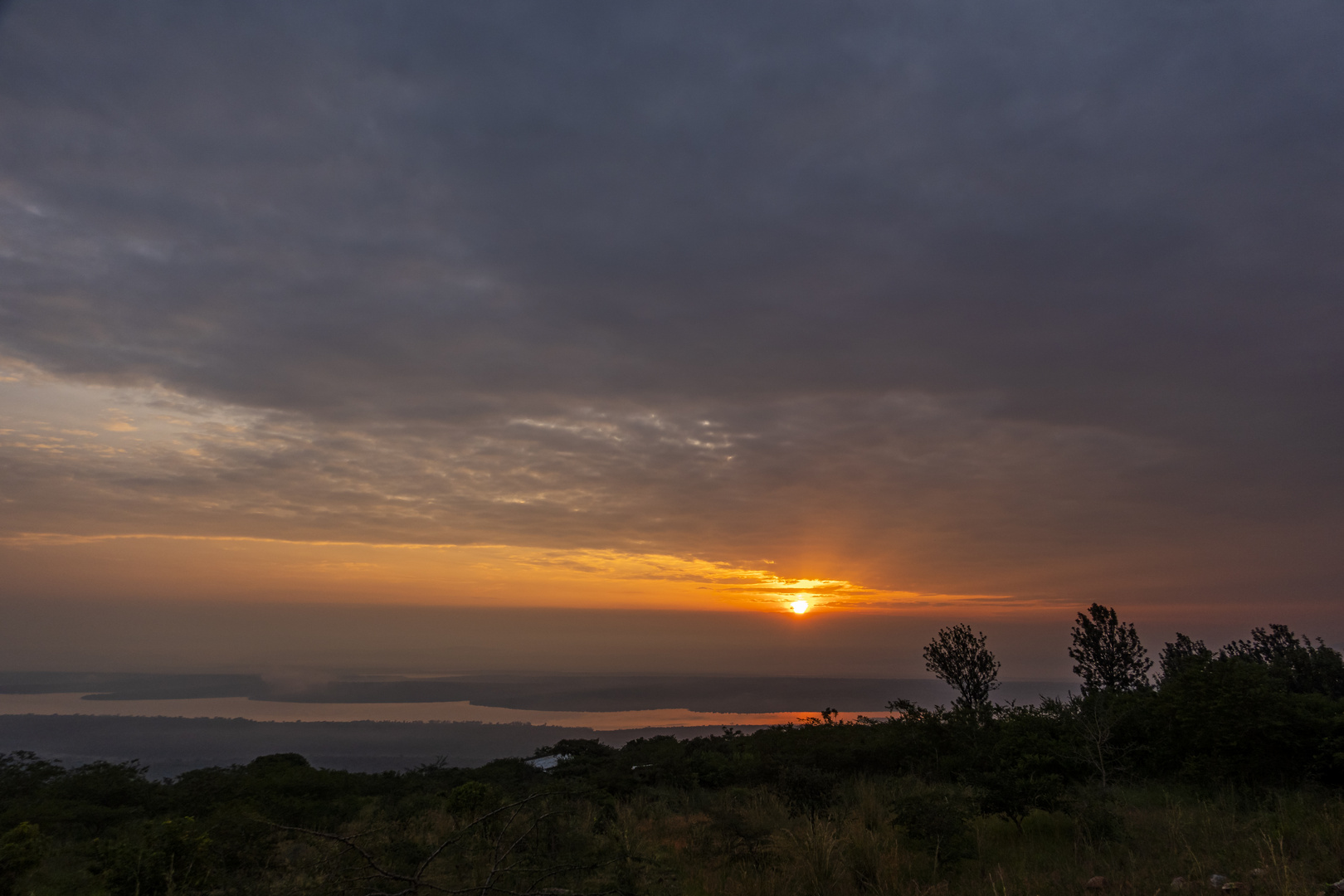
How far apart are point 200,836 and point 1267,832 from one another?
15279 mm

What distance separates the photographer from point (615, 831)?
9.84 metres

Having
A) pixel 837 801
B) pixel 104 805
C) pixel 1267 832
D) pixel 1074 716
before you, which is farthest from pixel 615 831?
pixel 104 805

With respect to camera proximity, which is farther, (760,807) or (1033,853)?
(760,807)

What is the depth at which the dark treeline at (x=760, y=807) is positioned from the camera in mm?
8086

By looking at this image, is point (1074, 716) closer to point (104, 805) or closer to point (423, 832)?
point (423, 832)

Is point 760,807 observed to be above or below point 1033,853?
below

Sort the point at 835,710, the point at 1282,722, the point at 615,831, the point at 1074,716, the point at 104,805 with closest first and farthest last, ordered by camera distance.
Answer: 1. the point at 615,831
2. the point at 1282,722
3. the point at 1074,716
4. the point at 104,805
5. the point at 835,710

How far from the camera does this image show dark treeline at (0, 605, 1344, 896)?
26.5 feet

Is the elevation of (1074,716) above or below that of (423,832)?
above

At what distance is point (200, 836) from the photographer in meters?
8.91

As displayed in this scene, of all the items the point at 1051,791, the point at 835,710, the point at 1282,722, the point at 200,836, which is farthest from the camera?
the point at 835,710

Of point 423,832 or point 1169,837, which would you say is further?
point 423,832

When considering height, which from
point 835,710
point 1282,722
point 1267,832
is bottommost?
point 835,710

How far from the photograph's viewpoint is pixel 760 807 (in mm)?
14594
